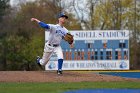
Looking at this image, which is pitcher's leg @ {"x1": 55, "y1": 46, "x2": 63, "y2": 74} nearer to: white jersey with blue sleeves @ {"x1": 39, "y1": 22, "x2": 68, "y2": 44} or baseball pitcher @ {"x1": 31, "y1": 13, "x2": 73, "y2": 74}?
baseball pitcher @ {"x1": 31, "y1": 13, "x2": 73, "y2": 74}

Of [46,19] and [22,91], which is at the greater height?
[46,19]

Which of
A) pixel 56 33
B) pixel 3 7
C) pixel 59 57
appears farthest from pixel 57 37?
pixel 3 7

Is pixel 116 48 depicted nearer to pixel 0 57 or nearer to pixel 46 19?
pixel 0 57

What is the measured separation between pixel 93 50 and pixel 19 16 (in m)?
25.8

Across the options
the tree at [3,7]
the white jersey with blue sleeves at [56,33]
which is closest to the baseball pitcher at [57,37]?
the white jersey with blue sleeves at [56,33]

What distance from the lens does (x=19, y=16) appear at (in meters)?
54.4

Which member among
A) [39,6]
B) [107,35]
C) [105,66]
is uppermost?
[39,6]

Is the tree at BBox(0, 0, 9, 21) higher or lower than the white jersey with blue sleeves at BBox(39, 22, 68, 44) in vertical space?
higher

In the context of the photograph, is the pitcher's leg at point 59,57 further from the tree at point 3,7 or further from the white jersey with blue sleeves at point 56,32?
the tree at point 3,7

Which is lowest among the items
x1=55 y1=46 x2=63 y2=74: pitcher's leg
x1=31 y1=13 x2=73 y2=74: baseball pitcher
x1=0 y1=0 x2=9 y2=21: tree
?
x1=55 y1=46 x2=63 y2=74: pitcher's leg

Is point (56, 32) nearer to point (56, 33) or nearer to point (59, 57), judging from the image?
point (56, 33)

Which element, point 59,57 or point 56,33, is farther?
point 56,33

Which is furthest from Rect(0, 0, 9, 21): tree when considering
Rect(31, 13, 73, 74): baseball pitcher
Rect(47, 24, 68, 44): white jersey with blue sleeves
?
Rect(47, 24, 68, 44): white jersey with blue sleeves

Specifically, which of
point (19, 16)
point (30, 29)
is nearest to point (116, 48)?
point (30, 29)
